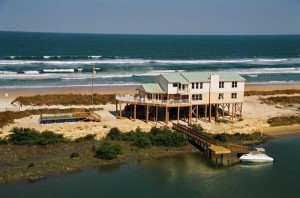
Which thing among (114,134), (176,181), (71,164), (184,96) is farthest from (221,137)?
(71,164)

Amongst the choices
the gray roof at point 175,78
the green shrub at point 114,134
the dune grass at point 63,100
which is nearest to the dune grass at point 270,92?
the gray roof at point 175,78

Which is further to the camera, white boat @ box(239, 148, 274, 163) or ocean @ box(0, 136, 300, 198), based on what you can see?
white boat @ box(239, 148, 274, 163)

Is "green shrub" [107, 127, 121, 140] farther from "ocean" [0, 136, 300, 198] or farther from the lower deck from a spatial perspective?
"ocean" [0, 136, 300, 198]

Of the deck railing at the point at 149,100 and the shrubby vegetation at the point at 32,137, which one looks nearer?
the shrubby vegetation at the point at 32,137

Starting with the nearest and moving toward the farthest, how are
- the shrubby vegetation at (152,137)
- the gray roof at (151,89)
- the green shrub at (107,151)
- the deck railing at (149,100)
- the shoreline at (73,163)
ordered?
the shoreline at (73,163)
the green shrub at (107,151)
the shrubby vegetation at (152,137)
the deck railing at (149,100)
the gray roof at (151,89)

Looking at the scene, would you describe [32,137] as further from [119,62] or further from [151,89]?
[119,62]

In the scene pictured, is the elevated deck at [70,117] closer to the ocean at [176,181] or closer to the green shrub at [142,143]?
the green shrub at [142,143]

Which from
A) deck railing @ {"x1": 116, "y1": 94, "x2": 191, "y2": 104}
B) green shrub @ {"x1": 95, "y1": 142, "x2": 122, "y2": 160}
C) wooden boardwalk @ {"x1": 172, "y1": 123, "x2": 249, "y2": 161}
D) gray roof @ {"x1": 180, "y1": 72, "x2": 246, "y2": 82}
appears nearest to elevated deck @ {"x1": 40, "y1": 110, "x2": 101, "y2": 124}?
deck railing @ {"x1": 116, "y1": 94, "x2": 191, "y2": 104}

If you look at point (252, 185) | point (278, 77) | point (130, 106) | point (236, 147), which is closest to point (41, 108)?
point (130, 106)
